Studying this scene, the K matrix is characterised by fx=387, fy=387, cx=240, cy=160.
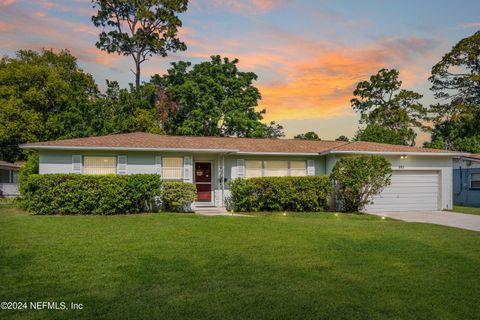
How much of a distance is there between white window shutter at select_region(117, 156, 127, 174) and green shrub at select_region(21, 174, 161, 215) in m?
1.14

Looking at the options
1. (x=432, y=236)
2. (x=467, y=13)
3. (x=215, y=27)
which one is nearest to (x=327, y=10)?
(x=215, y=27)

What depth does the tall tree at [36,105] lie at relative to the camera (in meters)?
29.2

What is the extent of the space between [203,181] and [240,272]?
37.6 feet

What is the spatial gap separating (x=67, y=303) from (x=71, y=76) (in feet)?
116

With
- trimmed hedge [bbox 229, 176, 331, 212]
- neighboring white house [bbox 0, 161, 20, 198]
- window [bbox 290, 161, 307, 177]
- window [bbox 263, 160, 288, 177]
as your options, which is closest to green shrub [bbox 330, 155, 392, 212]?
trimmed hedge [bbox 229, 176, 331, 212]

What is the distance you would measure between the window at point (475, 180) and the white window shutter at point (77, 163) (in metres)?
20.6

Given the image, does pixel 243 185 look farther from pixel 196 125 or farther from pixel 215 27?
pixel 196 125

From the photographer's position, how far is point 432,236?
976cm

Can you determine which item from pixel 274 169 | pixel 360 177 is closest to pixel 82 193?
pixel 274 169

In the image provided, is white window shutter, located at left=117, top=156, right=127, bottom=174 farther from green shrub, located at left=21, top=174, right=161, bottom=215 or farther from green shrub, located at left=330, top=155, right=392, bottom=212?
green shrub, located at left=330, top=155, right=392, bottom=212

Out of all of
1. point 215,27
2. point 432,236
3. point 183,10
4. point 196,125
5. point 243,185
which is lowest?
point 432,236

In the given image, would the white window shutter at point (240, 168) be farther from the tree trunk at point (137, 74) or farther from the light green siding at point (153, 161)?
the tree trunk at point (137, 74)

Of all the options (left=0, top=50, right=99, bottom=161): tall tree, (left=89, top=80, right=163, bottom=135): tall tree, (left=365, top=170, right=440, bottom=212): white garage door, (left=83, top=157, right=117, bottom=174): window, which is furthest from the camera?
(left=0, top=50, right=99, bottom=161): tall tree

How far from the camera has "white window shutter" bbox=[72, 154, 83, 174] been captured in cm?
1507
